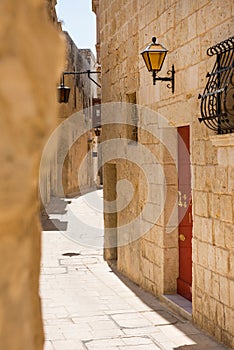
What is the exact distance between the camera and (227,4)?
5.63 m

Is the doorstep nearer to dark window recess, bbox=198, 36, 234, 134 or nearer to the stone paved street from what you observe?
the stone paved street

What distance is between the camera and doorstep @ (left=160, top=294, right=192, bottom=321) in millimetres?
6789

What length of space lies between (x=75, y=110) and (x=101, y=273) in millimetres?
19230

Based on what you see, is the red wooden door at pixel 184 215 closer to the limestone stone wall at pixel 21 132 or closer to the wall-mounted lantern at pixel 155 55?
the wall-mounted lantern at pixel 155 55

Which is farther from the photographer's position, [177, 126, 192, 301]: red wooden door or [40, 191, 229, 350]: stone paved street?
[177, 126, 192, 301]: red wooden door

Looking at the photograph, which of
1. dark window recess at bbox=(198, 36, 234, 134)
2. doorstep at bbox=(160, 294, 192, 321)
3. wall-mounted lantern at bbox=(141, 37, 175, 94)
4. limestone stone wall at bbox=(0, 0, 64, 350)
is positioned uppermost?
wall-mounted lantern at bbox=(141, 37, 175, 94)

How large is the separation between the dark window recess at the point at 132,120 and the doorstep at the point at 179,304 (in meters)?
2.90

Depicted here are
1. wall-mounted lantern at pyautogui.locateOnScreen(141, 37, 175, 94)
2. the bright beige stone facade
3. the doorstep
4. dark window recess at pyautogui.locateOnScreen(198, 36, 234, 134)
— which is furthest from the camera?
wall-mounted lantern at pyautogui.locateOnScreen(141, 37, 175, 94)

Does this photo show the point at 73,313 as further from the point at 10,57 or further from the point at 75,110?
the point at 75,110

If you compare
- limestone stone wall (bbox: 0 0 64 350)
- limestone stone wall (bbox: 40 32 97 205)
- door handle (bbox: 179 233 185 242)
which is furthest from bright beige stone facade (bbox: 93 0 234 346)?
limestone stone wall (bbox: 40 32 97 205)

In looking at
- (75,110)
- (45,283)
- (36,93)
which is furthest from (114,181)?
(75,110)

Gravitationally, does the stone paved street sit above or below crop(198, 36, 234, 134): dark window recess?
below

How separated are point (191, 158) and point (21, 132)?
5.83 meters

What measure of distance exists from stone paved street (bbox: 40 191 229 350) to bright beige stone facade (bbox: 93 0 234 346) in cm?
28
